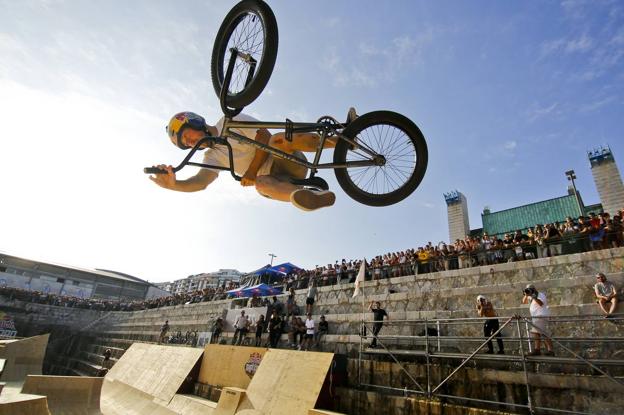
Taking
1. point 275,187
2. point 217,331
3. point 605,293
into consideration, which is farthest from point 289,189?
point 217,331

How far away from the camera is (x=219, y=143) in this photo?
460 centimetres

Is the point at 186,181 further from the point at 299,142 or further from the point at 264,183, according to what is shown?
the point at 299,142

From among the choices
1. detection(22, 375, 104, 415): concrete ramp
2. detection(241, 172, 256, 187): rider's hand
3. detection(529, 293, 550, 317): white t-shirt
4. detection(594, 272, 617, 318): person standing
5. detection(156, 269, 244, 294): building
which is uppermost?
detection(156, 269, 244, 294): building

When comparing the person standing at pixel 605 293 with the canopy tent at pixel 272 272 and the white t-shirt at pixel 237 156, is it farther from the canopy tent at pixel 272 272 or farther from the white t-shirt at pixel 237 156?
the canopy tent at pixel 272 272

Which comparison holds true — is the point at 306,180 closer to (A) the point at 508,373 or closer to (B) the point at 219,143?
(B) the point at 219,143

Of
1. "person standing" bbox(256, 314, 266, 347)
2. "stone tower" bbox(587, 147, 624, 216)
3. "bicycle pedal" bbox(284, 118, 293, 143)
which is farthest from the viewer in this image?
"stone tower" bbox(587, 147, 624, 216)

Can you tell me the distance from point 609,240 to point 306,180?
28.2 ft

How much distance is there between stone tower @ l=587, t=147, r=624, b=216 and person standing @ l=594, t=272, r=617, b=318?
12642 millimetres

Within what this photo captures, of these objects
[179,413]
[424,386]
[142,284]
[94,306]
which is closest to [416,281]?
[424,386]

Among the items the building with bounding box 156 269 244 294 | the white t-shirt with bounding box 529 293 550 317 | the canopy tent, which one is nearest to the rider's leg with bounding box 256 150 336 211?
the white t-shirt with bounding box 529 293 550 317

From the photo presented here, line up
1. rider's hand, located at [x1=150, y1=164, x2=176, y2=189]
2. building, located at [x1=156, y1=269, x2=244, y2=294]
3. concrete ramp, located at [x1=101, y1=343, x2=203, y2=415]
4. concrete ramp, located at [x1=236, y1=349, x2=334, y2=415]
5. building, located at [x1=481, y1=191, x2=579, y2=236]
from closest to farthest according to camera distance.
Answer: rider's hand, located at [x1=150, y1=164, x2=176, y2=189] → concrete ramp, located at [x1=236, y1=349, x2=334, y2=415] → concrete ramp, located at [x1=101, y1=343, x2=203, y2=415] → building, located at [x1=481, y1=191, x2=579, y2=236] → building, located at [x1=156, y1=269, x2=244, y2=294]

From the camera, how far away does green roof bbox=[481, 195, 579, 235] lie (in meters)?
19.3

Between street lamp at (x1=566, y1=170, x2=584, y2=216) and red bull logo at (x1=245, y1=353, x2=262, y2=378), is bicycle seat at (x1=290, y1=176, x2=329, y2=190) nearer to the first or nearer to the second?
red bull logo at (x1=245, y1=353, x2=262, y2=378)

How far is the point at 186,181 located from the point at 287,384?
5.02m
